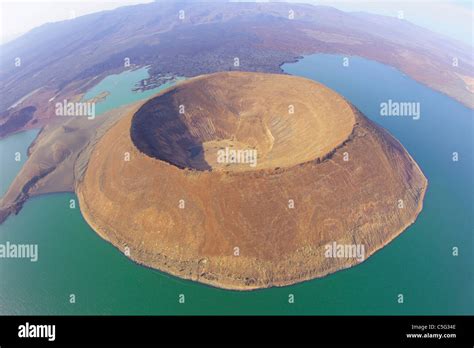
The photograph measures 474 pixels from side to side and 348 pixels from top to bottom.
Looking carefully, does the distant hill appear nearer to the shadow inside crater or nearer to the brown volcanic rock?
the shadow inside crater

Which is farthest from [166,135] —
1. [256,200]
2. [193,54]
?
[193,54]

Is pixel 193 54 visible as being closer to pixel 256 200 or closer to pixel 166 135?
pixel 166 135

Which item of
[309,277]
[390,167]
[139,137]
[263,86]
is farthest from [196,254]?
[263,86]

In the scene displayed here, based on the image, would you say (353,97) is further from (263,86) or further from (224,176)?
(224,176)

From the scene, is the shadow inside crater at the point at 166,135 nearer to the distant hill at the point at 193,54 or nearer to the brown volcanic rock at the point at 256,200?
the brown volcanic rock at the point at 256,200

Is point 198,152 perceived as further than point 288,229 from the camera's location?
Yes

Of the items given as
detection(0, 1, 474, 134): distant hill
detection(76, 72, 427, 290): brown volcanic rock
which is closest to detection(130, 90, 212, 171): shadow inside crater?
detection(76, 72, 427, 290): brown volcanic rock

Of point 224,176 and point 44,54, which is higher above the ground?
point 44,54

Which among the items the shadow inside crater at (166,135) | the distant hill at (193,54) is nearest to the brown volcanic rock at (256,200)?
the shadow inside crater at (166,135)
